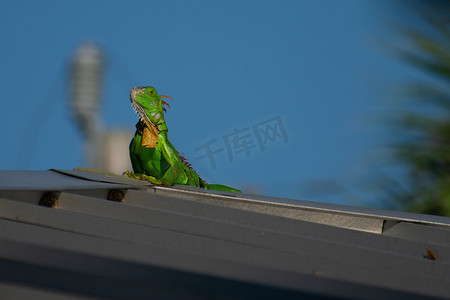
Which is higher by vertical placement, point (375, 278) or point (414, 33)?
point (414, 33)

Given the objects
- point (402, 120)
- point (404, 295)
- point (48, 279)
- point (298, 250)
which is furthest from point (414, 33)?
point (48, 279)

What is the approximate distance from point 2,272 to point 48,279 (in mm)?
95

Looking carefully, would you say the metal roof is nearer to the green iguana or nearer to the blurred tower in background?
the green iguana

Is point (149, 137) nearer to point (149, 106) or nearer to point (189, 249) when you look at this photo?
point (149, 106)

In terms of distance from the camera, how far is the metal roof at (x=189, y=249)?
1319mm

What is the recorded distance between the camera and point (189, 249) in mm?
1728

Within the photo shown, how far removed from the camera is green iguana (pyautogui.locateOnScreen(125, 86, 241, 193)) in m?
3.95

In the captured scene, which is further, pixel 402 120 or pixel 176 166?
pixel 402 120

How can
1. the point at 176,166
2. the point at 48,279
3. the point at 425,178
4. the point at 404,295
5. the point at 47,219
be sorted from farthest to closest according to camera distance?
the point at 425,178, the point at 176,166, the point at 47,219, the point at 404,295, the point at 48,279

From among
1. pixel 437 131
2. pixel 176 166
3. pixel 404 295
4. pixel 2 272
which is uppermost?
pixel 437 131

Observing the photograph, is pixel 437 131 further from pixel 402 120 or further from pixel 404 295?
pixel 404 295

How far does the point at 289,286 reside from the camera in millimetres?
1386

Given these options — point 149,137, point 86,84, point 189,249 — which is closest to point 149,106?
point 149,137

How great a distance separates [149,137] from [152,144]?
0.05 meters
